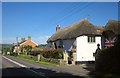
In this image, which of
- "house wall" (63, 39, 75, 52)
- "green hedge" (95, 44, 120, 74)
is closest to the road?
"green hedge" (95, 44, 120, 74)

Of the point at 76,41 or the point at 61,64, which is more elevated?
the point at 76,41

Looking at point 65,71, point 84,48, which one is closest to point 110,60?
point 65,71

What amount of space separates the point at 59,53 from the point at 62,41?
8170mm

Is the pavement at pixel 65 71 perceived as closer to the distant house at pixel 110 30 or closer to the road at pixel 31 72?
the road at pixel 31 72

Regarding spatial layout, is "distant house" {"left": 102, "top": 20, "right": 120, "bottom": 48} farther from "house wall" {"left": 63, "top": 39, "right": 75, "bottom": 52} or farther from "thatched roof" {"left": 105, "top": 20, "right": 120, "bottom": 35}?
"house wall" {"left": 63, "top": 39, "right": 75, "bottom": 52}

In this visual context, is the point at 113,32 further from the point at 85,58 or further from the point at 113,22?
the point at 85,58

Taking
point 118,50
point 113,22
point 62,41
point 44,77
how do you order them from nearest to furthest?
point 44,77, point 118,50, point 113,22, point 62,41

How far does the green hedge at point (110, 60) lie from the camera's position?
73.6 ft

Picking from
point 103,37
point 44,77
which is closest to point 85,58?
point 103,37

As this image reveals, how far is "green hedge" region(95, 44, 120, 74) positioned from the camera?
22.4 m

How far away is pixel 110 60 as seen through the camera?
24125 millimetres

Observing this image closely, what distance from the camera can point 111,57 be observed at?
79.6ft

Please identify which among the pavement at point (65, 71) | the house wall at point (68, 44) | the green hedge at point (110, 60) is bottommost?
the pavement at point (65, 71)

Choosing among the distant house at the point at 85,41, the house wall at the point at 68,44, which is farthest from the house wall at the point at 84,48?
the house wall at the point at 68,44
